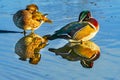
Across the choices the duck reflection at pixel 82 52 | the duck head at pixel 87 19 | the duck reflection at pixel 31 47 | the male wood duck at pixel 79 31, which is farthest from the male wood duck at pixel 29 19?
the duck reflection at pixel 82 52

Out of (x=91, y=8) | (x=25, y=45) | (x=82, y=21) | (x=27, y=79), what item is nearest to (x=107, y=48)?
(x=82, y=21)

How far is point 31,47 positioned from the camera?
408 inches

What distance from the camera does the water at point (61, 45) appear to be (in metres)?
8.64

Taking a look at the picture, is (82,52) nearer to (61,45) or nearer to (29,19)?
(61,45)

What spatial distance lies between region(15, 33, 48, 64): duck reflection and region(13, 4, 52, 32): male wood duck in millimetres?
390

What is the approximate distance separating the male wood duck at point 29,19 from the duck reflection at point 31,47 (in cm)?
39

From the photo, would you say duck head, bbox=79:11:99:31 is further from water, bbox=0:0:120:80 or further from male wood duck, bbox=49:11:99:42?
water, bbox=0:0:120:80

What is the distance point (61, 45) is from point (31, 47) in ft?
2.02

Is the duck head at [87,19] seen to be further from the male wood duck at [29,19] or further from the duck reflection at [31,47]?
the male wood duck at [29,19]

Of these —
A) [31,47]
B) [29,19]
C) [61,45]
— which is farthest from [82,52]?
[29,19]

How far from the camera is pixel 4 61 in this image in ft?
31.0

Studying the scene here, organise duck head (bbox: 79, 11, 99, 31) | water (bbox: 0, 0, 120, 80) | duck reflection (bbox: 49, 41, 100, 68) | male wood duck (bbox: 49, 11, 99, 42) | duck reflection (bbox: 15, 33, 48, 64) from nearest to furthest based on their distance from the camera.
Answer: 1. water (bbox: 0, 0, 120, 80)
2. duck reflection (bbox: 49, 41, 100, 68)
3. duck reflection (bbox: 15, 33, 48, 64)
4. male wood duck (bbox: 49, 11, 99, 42)
5. duck head (bbox: 79, 11, 99, 31)

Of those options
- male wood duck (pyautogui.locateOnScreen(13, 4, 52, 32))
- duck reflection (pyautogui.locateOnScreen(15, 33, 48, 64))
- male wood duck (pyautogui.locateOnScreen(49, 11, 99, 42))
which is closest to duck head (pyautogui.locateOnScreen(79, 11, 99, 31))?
male wood duck (pyautogui.locateOnScreen(49, 11, 99, 42))

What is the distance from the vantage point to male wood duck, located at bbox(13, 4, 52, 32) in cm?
1185
